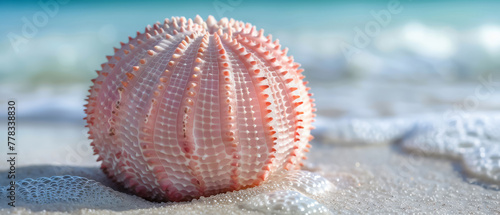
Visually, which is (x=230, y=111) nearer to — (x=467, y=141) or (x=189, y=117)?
(x=189, y=117)

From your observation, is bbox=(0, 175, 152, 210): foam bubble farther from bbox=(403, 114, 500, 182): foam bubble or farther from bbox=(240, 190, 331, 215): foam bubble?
bbox=(403, 114, 500, 182): foam bubble

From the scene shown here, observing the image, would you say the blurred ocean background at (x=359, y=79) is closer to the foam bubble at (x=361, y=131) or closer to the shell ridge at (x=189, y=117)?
the foam bubble at (x=361, y=131)

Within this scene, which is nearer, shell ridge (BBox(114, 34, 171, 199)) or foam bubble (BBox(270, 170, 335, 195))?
shell ridge (BBox(114, 34, 171, 199))

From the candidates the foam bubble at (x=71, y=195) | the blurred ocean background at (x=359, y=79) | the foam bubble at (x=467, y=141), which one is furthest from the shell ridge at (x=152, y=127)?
the foam bubble at (x=467, y=141)

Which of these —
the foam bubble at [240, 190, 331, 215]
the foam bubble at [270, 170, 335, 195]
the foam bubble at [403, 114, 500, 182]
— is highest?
the foam bubble at [403, 114, 500, 182]

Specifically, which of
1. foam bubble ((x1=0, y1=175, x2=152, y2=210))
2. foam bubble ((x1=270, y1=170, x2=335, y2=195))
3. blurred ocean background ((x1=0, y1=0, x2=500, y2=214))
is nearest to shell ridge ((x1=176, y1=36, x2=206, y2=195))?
foam bubble ((x1=0, y1=175, x2=152, y2=210))

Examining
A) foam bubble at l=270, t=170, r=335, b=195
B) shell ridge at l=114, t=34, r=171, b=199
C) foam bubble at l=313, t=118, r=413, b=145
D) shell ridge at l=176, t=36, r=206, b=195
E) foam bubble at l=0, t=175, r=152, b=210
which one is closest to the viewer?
shell ridge at l=176, t=36, r=206, b=195

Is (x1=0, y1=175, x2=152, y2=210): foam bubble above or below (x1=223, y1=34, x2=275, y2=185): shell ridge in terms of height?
below
